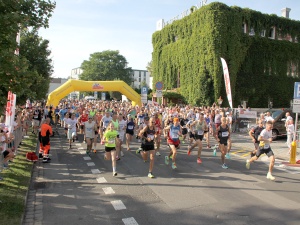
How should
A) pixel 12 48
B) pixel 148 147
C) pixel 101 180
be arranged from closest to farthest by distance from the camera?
pixel 12 48, pixel 101 180, pixel 148 147

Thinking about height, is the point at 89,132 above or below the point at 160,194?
above

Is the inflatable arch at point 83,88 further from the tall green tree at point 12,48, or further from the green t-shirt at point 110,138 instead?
the tall green tree at point 12,48

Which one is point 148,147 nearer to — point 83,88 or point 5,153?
point 5,153

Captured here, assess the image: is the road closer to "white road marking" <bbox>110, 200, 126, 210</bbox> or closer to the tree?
"white road marking" <bbox>110, 200, 126, 210</bbox>

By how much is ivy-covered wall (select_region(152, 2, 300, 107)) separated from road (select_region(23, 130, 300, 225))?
20.0 meters

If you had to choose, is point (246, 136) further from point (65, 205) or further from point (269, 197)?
point (65, 205)

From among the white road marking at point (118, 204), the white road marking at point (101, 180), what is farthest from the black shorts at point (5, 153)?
the white road marking at point (118, 204)

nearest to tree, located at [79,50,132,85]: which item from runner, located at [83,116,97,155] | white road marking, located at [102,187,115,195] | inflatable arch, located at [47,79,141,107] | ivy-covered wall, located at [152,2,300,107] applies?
ivy-covered wall, located at [152,2,300,107]

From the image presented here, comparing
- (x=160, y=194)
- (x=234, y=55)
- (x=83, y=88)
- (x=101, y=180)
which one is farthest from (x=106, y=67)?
(x=160, y=194)

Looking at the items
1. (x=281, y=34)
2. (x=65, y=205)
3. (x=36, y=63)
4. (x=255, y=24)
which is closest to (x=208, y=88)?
(x=255, y=24)

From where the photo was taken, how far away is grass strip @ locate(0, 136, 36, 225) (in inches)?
220

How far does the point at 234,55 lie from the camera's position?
29.6 meters

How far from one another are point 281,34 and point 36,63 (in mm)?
27110

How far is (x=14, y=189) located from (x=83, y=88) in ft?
63.6
